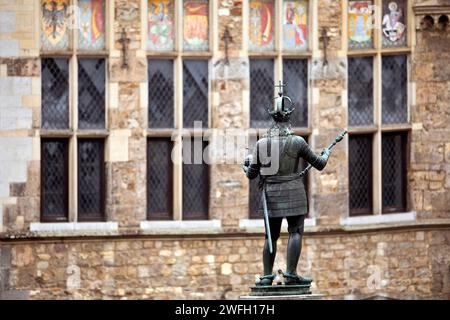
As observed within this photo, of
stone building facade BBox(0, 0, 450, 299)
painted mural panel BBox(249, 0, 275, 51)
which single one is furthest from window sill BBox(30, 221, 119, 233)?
painted mural panel BBox(249, 0, 275, 51)

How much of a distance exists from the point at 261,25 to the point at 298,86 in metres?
1.02

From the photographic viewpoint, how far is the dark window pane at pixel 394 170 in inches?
1457

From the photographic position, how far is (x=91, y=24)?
35.9 metres

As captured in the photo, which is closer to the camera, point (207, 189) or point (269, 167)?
point (269, 167)

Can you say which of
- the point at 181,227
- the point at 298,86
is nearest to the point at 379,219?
the point at 298,86

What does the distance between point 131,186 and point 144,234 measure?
0.71 metres

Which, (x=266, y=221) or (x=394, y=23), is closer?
(x=266, y=221)

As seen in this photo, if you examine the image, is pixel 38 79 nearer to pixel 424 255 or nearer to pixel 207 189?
pixel 207 189

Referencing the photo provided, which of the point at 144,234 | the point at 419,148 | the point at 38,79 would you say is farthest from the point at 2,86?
the point at 419,148

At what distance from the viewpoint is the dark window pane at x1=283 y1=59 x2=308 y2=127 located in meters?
36.5

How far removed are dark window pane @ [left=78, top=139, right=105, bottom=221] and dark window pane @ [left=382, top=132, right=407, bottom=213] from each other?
13.8 feet

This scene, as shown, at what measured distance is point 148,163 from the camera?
3612cm

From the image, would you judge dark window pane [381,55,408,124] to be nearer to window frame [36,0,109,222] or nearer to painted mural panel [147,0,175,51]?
painted mural panel [147,0,175,51]

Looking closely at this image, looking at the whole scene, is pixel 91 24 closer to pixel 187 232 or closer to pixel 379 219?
pixel 187 232
